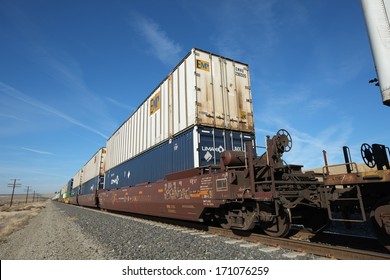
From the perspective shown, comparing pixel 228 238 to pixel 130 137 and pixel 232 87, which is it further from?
pixel 130 137

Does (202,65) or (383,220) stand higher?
(202,65)

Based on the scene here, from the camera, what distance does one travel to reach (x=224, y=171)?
25.9 ft

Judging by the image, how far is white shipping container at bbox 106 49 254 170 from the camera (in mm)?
10516

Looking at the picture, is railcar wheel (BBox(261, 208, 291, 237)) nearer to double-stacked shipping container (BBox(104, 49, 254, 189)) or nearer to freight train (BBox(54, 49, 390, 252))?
freight train (BBox(54, 49, 390, 252))

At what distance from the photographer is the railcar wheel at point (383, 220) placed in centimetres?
470

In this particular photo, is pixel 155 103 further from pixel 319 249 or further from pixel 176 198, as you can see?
pixel 319 249

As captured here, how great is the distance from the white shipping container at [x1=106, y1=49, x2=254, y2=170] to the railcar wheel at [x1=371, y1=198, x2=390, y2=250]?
643 cm

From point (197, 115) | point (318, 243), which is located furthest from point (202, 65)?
point (318, 243)

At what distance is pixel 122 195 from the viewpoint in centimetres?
1688

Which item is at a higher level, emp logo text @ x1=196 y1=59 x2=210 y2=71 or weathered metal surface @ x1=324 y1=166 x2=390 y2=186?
emp logo text @ x1=196 y1=59 x2=210 y2=71

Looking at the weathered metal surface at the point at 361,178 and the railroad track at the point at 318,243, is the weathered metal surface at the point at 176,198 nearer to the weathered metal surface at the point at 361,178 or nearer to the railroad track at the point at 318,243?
the railroad track at the point at 318,243

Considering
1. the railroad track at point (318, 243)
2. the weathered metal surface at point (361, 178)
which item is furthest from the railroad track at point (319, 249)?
the weathered metal surface at point (361, 178)

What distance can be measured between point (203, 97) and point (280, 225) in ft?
19.5

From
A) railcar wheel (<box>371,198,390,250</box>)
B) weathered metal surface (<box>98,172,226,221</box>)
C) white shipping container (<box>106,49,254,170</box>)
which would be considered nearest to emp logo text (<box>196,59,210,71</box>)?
white shipping container (<box>106,49,254,170</box>)
